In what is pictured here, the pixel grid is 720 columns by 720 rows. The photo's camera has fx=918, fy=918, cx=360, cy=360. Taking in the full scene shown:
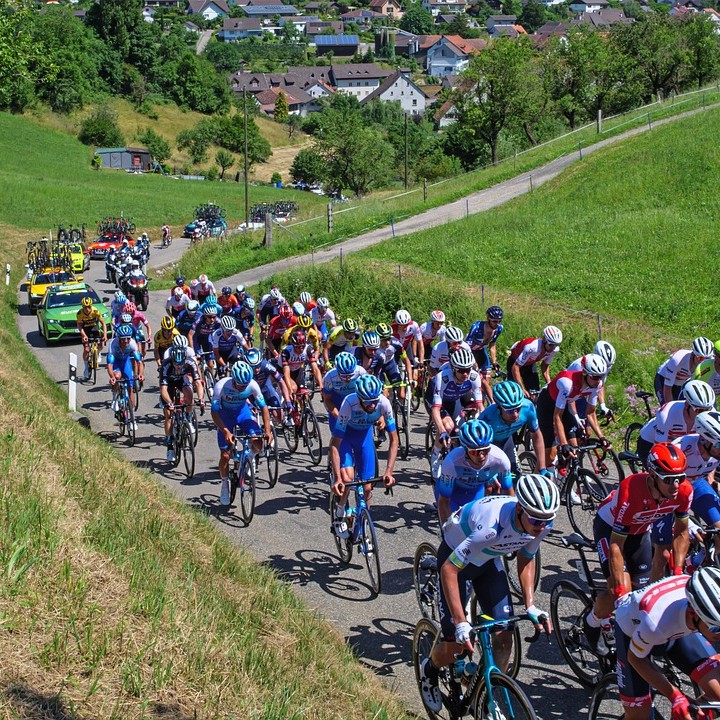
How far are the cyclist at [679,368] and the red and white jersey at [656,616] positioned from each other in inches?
261

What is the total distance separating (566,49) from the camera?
72.3 meters

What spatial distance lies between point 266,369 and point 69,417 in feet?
14.3

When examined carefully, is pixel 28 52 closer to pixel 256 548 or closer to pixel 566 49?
pixel 256 548

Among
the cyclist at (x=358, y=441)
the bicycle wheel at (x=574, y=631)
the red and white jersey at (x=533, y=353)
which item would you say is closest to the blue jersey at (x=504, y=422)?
the cyclist at (x=358, y=441)

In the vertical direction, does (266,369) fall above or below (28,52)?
below

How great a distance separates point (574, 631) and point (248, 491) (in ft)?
17.4

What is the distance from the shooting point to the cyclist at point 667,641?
15.1 ft

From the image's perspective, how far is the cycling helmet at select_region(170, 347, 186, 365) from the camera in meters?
14.2

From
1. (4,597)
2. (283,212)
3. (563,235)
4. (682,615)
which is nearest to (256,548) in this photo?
(4,597)

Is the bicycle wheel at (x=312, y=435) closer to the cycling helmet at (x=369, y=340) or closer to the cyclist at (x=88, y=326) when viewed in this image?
the cycling helmet at (x=369, y=340)

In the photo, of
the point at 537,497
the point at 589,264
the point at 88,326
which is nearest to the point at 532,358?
the point at 537,497

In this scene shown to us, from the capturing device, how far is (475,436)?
7.52 meters

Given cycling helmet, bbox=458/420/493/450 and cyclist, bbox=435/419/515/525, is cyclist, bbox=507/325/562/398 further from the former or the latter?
cycling helmet, bbox=458/420/493/450

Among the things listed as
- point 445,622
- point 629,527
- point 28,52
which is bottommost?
point 445,622
